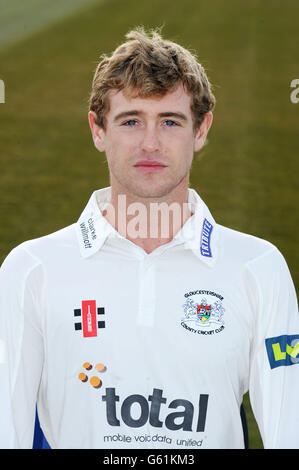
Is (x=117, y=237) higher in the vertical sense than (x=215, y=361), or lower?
higher

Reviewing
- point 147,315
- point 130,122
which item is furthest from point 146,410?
point 130,122

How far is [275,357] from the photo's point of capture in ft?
11.7

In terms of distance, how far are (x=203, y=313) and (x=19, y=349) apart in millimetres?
662

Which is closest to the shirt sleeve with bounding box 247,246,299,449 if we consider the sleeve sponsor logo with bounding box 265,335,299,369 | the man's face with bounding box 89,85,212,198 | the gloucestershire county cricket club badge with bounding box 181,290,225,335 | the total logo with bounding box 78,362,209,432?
the sleeve sponsor logo with bounding box 265,335,299,369

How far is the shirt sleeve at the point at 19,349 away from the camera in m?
3.54

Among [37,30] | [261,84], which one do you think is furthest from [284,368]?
[37,30]

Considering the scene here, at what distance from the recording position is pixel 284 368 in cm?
356

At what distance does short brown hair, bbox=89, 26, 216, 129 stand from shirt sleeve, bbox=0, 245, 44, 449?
66 cm

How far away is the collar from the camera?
3689 millimetres

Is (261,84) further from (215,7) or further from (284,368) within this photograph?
(284,368)

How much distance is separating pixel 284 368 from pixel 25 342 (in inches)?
36.0

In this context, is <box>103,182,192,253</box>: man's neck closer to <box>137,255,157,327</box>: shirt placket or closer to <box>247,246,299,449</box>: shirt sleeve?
<box>137,255,157,327</box>: shirt placket

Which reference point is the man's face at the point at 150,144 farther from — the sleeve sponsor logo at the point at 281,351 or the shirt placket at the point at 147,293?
the sleeve sponsor logo at the point at 281,351
